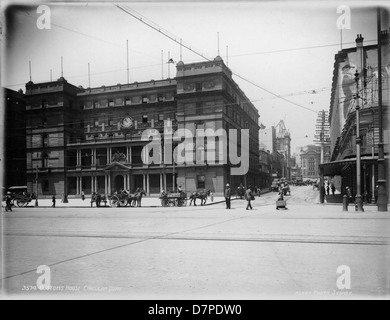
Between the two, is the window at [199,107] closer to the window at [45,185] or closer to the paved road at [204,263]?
the window at [45,185]

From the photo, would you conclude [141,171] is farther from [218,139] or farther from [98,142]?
[218,139]

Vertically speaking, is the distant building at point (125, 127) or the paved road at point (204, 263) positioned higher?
the distant building at point (125, 127)

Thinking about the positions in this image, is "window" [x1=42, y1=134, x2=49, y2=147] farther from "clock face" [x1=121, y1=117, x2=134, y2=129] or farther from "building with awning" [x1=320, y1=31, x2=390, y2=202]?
"building with awning" [x1=320, y1=31, x2=390, y2=202]

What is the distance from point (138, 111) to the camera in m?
49.2

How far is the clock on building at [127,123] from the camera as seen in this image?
48.6 meters

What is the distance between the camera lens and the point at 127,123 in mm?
48812

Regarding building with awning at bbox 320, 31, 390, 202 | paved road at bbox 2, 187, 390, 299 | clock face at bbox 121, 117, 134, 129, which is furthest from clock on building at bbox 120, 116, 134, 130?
paved road at bbox 2, 187, 390, 299

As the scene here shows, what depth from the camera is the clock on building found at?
4862 cm

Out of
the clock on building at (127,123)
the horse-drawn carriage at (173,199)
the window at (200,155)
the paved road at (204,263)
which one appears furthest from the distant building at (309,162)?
the paved road at (204,263)

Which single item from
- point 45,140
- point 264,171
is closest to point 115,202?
point 45,140

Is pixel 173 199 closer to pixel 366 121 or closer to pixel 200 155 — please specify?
pixel 200 155

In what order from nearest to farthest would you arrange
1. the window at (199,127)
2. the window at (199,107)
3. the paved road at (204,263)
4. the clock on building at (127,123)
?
the paved road at (204,263) → the window at (199,127) → the window at (199,107) → the clock on building at (127,123)

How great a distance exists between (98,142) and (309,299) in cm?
4808
